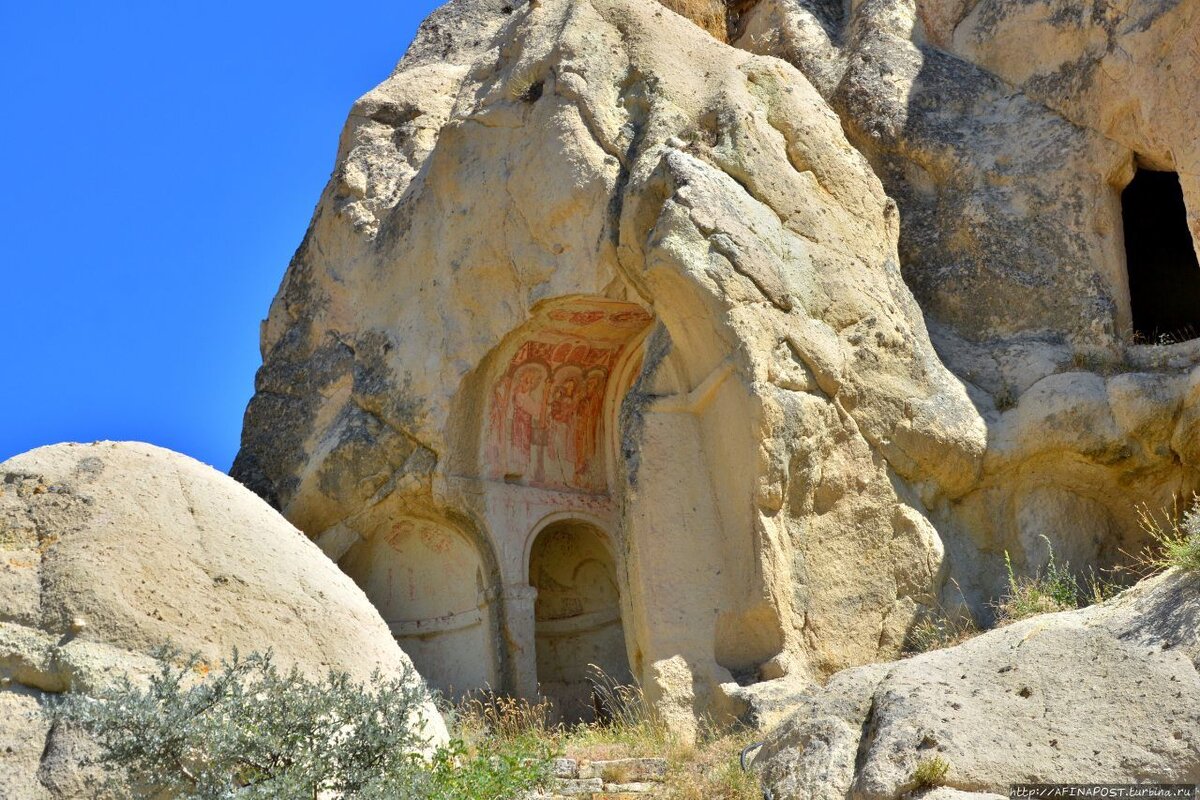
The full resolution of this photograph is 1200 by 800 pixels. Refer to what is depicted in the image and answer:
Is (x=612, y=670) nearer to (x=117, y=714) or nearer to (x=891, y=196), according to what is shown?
(x=891, y=196)

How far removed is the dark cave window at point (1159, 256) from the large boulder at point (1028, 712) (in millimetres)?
7759

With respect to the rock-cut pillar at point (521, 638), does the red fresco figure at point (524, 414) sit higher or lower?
higher

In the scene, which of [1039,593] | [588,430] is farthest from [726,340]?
[588,430]

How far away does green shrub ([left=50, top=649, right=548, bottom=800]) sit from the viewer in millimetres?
7102

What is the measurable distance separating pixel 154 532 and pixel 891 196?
8.77 metres

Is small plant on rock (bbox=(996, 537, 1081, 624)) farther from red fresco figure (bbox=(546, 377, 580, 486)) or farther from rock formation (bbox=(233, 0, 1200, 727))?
red fresco figure (bbox=(546, 377, 580, 486))

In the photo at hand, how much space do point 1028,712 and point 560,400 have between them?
334 inches

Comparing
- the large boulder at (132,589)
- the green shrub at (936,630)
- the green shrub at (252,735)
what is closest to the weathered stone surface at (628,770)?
the large boulder at (132,589)

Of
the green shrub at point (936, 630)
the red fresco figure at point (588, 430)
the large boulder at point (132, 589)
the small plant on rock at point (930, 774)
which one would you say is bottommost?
the small plant on rock at point (930, 774)

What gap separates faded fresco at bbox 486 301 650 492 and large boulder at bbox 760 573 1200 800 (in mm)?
6710

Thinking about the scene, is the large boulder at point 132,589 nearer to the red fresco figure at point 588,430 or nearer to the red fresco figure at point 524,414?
the red fresco figure at point 524,414

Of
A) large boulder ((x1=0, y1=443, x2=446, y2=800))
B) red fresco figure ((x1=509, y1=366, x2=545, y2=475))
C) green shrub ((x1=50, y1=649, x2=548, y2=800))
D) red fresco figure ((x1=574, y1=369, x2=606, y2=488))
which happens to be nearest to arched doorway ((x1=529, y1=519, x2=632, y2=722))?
red fresco figure ((x1=574, y1=369, x2=606, y2=488))

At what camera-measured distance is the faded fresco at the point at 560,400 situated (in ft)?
49.5

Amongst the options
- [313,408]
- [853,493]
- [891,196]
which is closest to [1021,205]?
[891,196]
